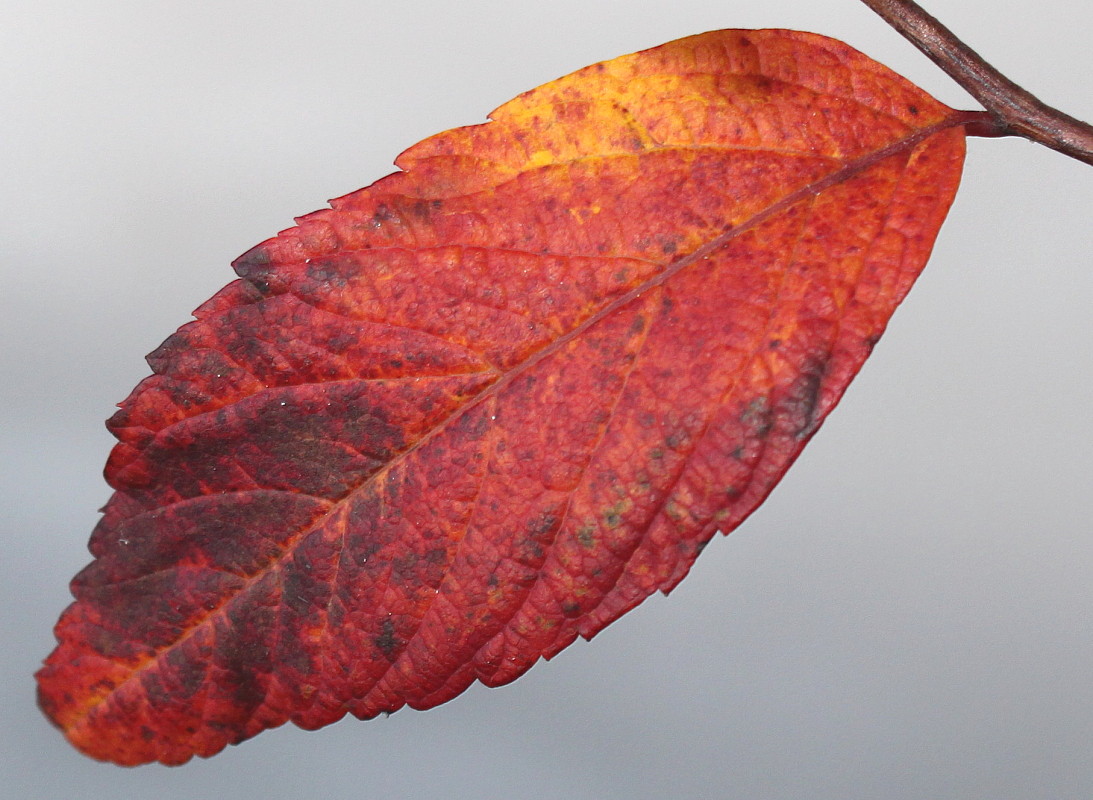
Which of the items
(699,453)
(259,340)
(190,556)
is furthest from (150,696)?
(699,453)

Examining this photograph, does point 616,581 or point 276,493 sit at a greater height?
point 276,493

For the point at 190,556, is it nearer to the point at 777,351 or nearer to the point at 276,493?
the point at 276,493

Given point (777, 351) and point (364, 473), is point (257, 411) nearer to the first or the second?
point (364, 473)
